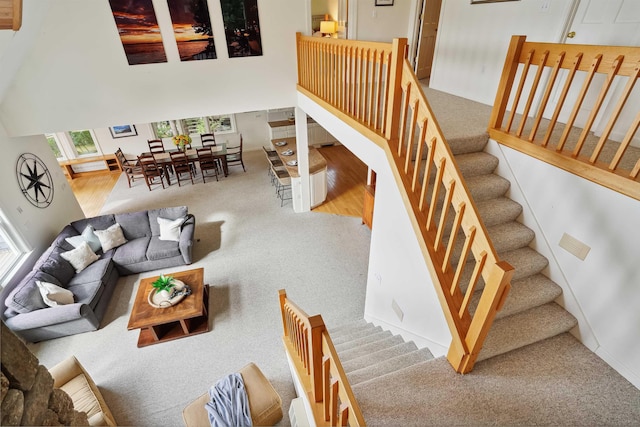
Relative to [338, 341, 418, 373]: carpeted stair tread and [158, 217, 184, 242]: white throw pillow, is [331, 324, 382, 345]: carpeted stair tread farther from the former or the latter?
[158, 217, 184, 242]: white throw pillow

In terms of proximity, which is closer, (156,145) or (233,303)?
(233,303)

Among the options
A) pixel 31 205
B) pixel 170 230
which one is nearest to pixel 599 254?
pixel 170 230

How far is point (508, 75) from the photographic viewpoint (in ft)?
8.37

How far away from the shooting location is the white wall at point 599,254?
1.95 m

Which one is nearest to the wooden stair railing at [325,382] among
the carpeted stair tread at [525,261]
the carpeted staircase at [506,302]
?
the carpeted staircase at [506,302]

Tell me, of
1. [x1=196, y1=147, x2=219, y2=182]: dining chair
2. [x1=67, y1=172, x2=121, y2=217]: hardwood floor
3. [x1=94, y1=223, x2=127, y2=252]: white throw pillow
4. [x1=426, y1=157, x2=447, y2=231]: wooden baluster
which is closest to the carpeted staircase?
[x1=426, y1=157, x2=447, y2=231]: wooden baluster

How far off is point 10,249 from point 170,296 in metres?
2.68

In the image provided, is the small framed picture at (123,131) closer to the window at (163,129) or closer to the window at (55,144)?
the window at (163,129)

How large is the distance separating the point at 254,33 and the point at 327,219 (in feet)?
11.7

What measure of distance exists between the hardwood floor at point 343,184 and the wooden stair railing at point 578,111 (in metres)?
4.02

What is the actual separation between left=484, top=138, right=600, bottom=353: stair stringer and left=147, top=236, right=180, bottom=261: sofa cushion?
477 centimetres

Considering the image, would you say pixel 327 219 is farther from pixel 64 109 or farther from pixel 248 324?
pixel 64 109

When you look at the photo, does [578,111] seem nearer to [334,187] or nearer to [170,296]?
[170,296]

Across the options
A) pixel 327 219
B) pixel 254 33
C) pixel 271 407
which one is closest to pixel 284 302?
pixel 271 407
